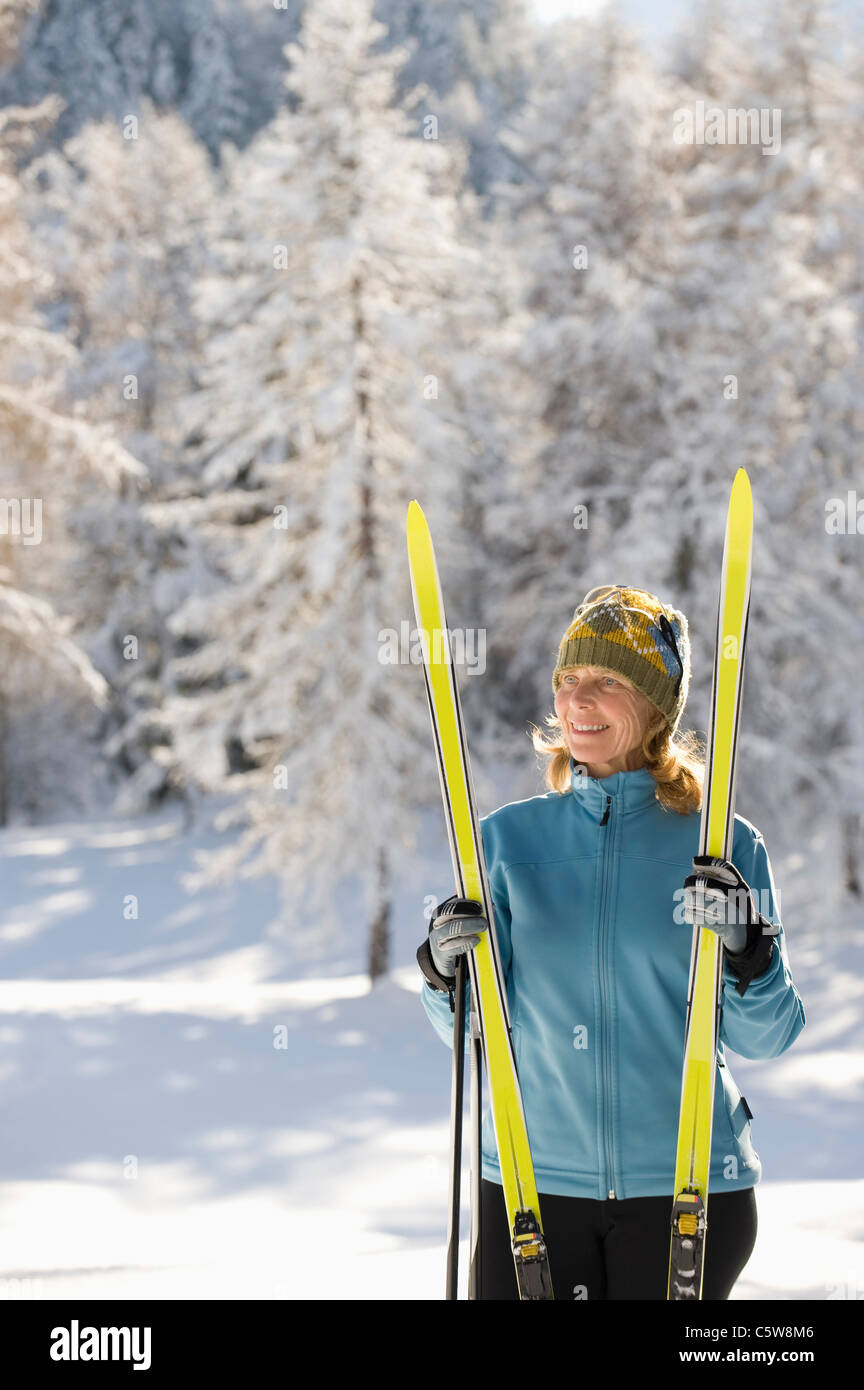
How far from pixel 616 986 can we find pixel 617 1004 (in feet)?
0.11

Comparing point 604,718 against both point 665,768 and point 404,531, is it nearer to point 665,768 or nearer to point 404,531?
point 665,768

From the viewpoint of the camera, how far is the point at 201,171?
23.5 m

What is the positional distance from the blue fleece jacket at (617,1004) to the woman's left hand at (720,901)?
85mm

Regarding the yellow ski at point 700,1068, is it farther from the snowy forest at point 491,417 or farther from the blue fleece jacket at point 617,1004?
the snowy forest at point 491,417

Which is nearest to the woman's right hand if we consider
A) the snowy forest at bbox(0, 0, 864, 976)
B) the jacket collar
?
the jacket collar

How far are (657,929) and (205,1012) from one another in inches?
495

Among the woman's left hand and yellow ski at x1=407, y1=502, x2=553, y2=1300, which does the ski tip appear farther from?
the woman's left hand

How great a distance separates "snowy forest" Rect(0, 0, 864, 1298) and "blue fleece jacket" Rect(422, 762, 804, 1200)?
6337mm

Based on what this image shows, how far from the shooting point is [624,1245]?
2113 millimetres

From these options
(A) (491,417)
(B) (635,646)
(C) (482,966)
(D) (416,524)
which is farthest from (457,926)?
(A) (491,417)

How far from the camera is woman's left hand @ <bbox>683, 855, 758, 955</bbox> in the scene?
6.51 feet

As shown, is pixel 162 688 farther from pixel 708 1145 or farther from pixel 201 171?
pixel 708 1145

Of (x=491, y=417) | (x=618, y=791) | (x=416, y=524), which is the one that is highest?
(x=491, y=417)

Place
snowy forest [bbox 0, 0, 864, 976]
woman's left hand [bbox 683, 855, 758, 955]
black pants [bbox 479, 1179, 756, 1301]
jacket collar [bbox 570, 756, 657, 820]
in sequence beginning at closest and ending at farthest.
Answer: woman's left hand [bbox 683, 855, 758, 955], black pants [bbox 479, 1179, 756, 1301], jacket collar [bbox 570, 756, 657, 820], snowy forest [bbox 0, 0, 864, 976]
